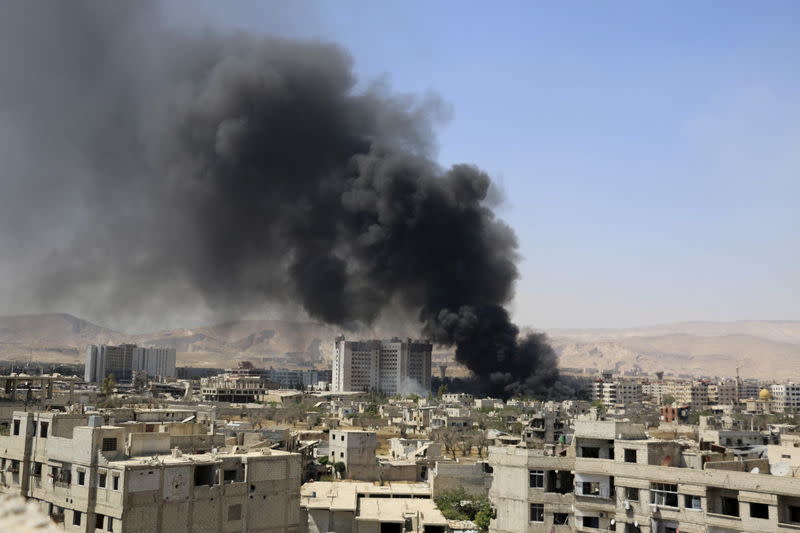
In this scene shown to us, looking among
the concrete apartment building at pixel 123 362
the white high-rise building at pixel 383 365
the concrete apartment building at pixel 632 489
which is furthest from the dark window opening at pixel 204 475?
the concrete apartment building at pixel 123 362

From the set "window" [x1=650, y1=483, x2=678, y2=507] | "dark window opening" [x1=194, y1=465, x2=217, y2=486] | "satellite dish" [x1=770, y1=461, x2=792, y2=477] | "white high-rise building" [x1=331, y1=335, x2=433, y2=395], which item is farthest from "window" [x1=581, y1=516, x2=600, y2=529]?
A: "white high-rise building" [x1=331, y1=335, x2=433, y2=395]

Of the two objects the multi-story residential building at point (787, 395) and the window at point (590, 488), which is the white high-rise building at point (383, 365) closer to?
the multi-story residential building at point (787, 395)

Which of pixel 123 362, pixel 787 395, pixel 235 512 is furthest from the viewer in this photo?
pixel 123 362

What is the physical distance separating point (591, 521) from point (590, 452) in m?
1.57

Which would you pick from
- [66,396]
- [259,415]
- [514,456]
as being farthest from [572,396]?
A: [514,456]

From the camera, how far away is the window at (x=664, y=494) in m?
17.0

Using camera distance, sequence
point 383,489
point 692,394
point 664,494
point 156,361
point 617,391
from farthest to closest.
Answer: point 156,361 → point 692,394 → point 617,391 → point 383,489 → point 664,494

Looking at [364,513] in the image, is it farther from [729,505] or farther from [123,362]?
[123,362]

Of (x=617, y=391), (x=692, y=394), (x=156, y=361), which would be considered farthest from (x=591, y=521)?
(x=156, y=361)

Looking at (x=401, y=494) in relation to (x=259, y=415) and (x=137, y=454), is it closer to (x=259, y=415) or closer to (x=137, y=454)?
(x=137, y=454)

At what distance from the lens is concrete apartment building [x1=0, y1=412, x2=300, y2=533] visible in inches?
708

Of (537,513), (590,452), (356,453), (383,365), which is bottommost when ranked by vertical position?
(356,453)

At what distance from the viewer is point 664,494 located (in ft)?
56.2

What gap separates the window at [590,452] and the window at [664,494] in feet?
5.76
